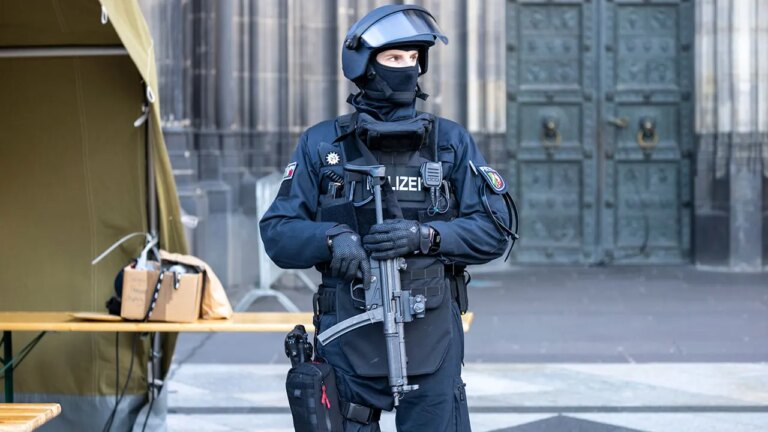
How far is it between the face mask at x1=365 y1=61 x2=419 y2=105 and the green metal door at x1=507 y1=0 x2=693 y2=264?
1077cm

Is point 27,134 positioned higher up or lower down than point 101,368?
higher up

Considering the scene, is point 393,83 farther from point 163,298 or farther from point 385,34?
point 163,298

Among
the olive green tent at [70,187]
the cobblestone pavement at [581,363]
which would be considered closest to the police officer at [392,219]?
the olive green tent at [70,187]

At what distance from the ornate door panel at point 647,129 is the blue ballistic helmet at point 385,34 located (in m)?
11.0

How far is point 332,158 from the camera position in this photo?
495cm

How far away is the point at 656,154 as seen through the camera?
1572 cm

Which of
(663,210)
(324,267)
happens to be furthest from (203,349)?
(663,210)

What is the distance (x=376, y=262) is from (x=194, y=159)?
9.35 metres

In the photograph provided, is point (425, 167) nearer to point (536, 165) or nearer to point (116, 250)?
point (116, 250)

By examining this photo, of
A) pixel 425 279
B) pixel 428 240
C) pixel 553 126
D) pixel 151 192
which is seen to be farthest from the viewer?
pixel 553 126

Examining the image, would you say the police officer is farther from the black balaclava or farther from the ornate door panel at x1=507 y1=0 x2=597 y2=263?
the ornate door panel at x1=507 y1=0 x2=597 y2=263

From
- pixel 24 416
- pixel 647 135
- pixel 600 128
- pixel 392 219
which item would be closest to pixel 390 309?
pixel 392 219

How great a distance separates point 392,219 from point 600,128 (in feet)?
36.5

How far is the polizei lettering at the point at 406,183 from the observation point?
4914 millimetres
